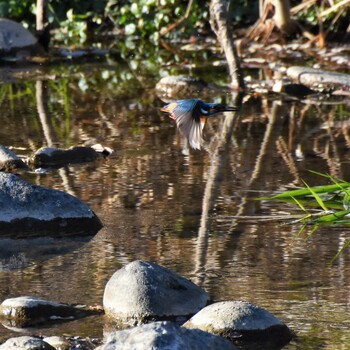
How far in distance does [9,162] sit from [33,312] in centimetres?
328

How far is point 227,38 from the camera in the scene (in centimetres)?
1118

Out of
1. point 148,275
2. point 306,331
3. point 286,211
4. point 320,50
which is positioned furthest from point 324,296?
point 320,50

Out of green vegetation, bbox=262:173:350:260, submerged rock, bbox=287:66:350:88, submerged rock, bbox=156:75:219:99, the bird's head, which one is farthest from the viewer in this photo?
submerged rock, bbox=156:75:219:99

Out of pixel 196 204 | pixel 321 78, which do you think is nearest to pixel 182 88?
pixel 321 78

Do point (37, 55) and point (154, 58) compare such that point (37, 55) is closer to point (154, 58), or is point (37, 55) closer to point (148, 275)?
point (154, 58)

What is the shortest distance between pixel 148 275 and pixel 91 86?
786 cm

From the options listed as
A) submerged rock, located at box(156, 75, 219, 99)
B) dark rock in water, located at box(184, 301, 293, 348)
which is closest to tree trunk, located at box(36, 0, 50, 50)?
submerged rock, located at box(156, 75, 219, 99)

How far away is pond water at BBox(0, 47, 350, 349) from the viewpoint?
487 centimetres

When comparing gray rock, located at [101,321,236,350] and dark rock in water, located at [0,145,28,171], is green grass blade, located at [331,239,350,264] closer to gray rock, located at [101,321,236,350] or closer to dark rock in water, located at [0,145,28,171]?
gray rock, located at [101,321,236,350]

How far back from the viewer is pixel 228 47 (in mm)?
11297

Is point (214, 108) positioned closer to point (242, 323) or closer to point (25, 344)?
point (242, 323)

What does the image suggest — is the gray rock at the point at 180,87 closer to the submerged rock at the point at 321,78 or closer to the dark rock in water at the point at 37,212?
the submerged rock at the point at 321,78

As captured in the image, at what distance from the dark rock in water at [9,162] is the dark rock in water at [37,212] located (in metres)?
1.65

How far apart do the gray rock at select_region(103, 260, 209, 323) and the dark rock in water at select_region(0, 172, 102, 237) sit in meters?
1.36
